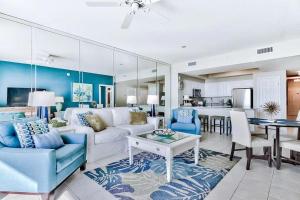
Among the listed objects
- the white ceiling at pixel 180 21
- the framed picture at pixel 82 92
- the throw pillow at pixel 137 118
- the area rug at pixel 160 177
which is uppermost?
the white ceiling at pixel 180 21

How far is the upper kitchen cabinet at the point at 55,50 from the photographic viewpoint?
345 cm

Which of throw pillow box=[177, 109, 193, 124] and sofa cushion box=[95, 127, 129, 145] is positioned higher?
throw pillow box=[177, 109, 193, 124]

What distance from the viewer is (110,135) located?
10.4 ft

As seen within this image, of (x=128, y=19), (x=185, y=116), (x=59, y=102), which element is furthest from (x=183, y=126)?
(x=59, y=102)

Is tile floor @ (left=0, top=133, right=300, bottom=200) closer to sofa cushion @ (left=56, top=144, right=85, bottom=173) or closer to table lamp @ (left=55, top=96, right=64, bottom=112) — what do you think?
sofa cushion @ (left=56, top=144, right=85, bottom=173)

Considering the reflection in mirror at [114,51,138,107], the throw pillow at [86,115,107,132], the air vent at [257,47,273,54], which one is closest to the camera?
the throw pillow at [86,115,107,132]

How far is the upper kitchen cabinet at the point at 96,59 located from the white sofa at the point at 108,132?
4.06ft

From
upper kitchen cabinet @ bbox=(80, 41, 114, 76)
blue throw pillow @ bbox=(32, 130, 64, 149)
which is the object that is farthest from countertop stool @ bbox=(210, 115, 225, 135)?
blue throw pillow @ bbox=(32, 130, 64, 149)

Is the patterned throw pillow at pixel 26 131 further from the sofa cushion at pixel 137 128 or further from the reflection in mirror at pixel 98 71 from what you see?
the reflection in mirror at pixel 98 71

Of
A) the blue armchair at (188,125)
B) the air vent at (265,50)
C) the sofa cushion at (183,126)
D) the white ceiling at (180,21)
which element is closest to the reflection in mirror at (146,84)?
the blue armchair at (188,125)

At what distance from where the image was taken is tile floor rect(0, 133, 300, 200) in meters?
1.90

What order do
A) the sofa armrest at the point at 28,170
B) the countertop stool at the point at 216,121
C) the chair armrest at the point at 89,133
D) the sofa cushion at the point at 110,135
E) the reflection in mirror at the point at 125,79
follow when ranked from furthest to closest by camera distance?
1. the countertop stool at the point at 216,121
2. the reflection in mirror at the point at 125,79
3. the sofa cushion at the point at 110,135
4. the chair armrest at the point at 89,133
5. the sofa armrest at the point at 28,170

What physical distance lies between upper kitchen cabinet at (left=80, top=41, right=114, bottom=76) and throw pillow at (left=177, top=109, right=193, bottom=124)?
233 centimetres

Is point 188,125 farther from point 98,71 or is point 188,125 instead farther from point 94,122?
point 98,71
